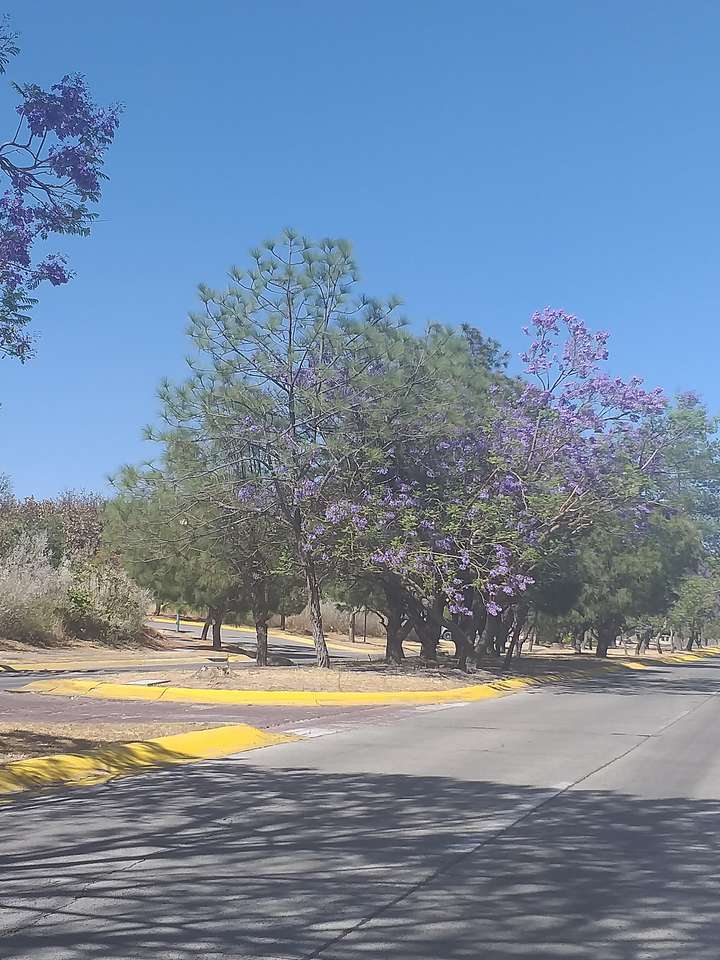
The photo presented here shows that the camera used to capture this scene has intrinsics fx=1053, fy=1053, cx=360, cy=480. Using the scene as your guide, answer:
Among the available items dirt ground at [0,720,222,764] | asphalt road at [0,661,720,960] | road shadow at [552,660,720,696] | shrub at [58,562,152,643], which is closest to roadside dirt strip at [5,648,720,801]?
dirt ground at [0,720,222,764]

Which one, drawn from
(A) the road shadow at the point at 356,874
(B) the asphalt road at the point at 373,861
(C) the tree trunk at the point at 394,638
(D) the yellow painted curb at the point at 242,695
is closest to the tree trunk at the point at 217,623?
(C) the tree trunk at the point at 394,638

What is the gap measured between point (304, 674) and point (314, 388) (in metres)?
6.40

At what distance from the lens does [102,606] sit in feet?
132

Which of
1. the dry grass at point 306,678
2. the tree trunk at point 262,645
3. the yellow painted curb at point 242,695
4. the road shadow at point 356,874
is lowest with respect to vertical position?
the road shadow at point 356,874

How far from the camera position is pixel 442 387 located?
2409 cm

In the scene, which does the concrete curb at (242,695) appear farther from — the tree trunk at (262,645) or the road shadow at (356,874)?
the road shadow at (356,874)

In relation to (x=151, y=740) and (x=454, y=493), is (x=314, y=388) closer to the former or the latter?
(x=454, y=493)

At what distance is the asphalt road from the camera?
18.3ft

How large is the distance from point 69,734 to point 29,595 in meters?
23.6

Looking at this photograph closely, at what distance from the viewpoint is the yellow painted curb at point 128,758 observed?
10234mm

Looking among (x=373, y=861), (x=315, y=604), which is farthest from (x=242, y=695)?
(x=373, y=861)

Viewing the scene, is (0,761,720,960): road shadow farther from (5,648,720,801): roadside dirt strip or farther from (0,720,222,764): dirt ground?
(0,720,222,764): dirt ground

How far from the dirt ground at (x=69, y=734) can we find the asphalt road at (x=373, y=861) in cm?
151

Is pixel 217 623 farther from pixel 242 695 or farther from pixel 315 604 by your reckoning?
pixel 242 695
